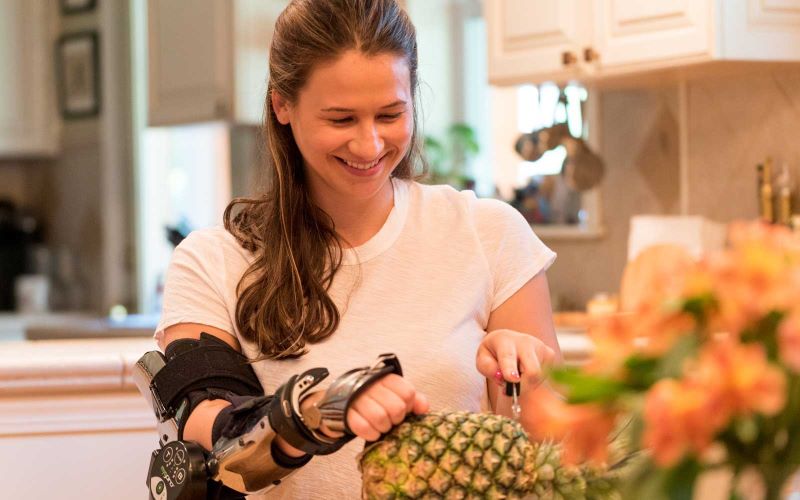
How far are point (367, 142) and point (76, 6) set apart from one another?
496 centimetres

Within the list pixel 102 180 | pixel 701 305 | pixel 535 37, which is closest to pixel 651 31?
pixel 535 37

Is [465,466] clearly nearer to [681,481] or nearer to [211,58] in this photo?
[681,481]

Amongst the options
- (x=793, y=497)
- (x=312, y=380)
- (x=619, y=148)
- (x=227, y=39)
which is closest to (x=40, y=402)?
(x=312, y=380)

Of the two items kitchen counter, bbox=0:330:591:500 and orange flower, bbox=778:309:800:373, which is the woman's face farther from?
orange flower, bbox=778:309:800:373

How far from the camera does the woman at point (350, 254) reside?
1.42 meters

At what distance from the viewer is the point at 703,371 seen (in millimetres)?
471

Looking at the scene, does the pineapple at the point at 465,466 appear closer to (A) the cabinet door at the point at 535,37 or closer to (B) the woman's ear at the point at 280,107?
(B) the woman's ear at the point at 280,107

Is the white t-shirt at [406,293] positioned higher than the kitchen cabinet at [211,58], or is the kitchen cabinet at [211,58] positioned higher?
the kitchen cabinet at [211,58]

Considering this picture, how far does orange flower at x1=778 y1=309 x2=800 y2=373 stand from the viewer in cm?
47

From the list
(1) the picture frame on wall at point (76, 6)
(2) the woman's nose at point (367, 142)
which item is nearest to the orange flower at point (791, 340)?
(2) the woman's nose at point (367, 142)

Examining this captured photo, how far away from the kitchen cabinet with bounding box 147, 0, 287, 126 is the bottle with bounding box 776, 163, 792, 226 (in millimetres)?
2092

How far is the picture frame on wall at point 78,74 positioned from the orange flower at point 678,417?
569cm

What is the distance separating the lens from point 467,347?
59.6 inches

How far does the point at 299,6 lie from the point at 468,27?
4.27 meters
